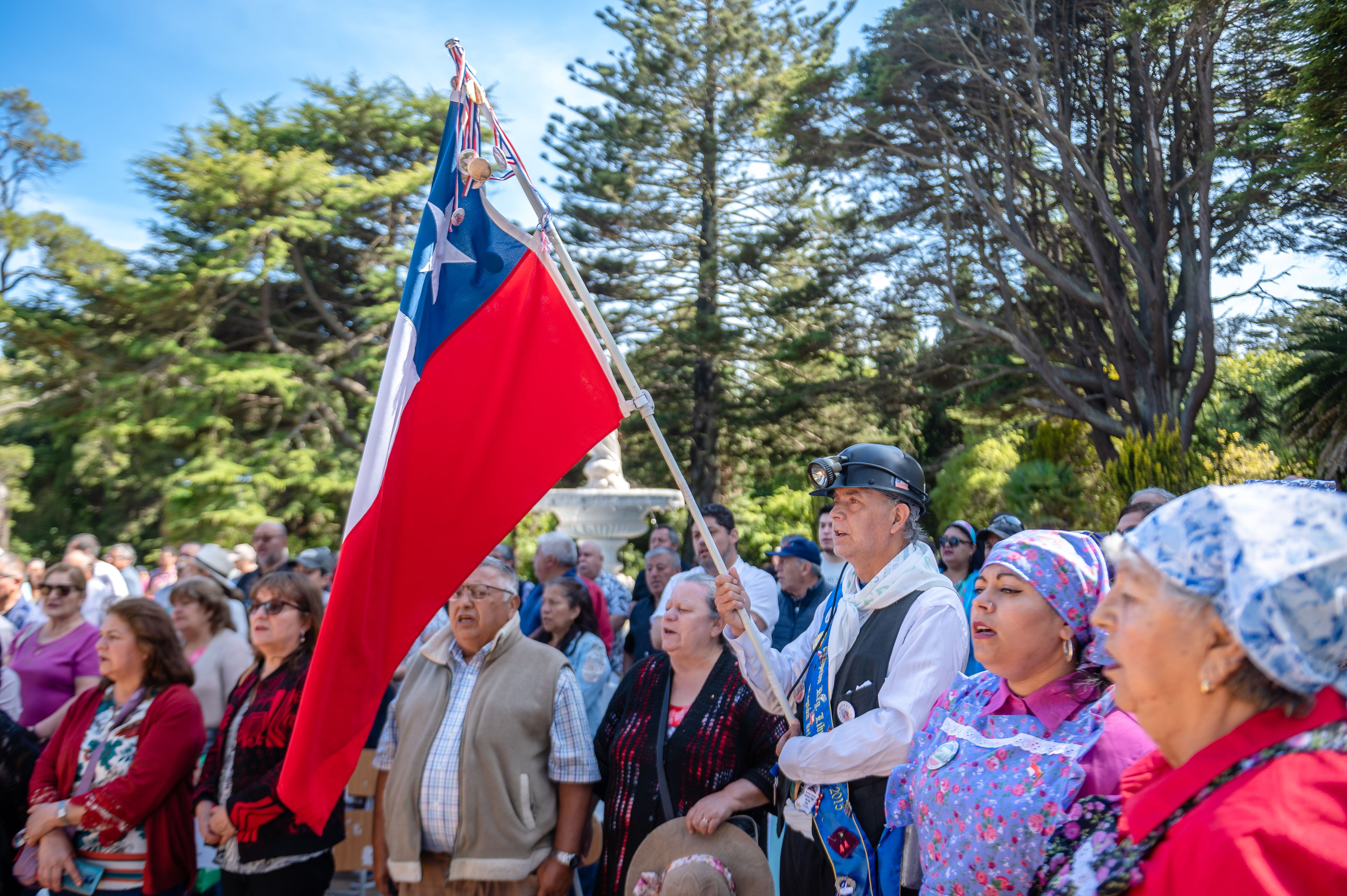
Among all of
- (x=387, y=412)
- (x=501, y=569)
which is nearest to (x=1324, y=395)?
(x=501, y=569)

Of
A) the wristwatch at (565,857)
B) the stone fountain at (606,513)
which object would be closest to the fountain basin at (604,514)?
the stone fountain at (606,513)

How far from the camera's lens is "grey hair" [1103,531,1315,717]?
3.92 feet

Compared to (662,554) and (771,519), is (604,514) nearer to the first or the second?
(662,554)

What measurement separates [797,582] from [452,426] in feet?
10.7

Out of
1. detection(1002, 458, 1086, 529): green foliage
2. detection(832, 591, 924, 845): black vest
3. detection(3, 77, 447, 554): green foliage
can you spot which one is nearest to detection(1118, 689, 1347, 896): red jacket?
detection(832, 591, 924, 845): black vest

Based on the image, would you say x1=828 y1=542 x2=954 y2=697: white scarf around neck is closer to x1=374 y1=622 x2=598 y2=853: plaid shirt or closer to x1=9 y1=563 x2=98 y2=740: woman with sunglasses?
x1=374 y1=622 x2=598 y2=853: plaid shirt

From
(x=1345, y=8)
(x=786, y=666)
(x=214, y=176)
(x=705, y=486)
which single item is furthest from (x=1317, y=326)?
(x=214, y=176)

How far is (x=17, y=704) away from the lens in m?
4.59

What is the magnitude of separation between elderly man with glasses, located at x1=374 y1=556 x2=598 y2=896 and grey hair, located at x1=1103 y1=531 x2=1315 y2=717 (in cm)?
237

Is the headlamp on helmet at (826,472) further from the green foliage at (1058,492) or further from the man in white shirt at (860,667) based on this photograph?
the green foliage at (1058,492)

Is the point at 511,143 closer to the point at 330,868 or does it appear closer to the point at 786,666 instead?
the point at 786,666

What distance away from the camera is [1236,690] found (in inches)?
49.0

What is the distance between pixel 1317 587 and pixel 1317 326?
10.3m

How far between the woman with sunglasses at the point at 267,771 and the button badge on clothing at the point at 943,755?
2.24 m
